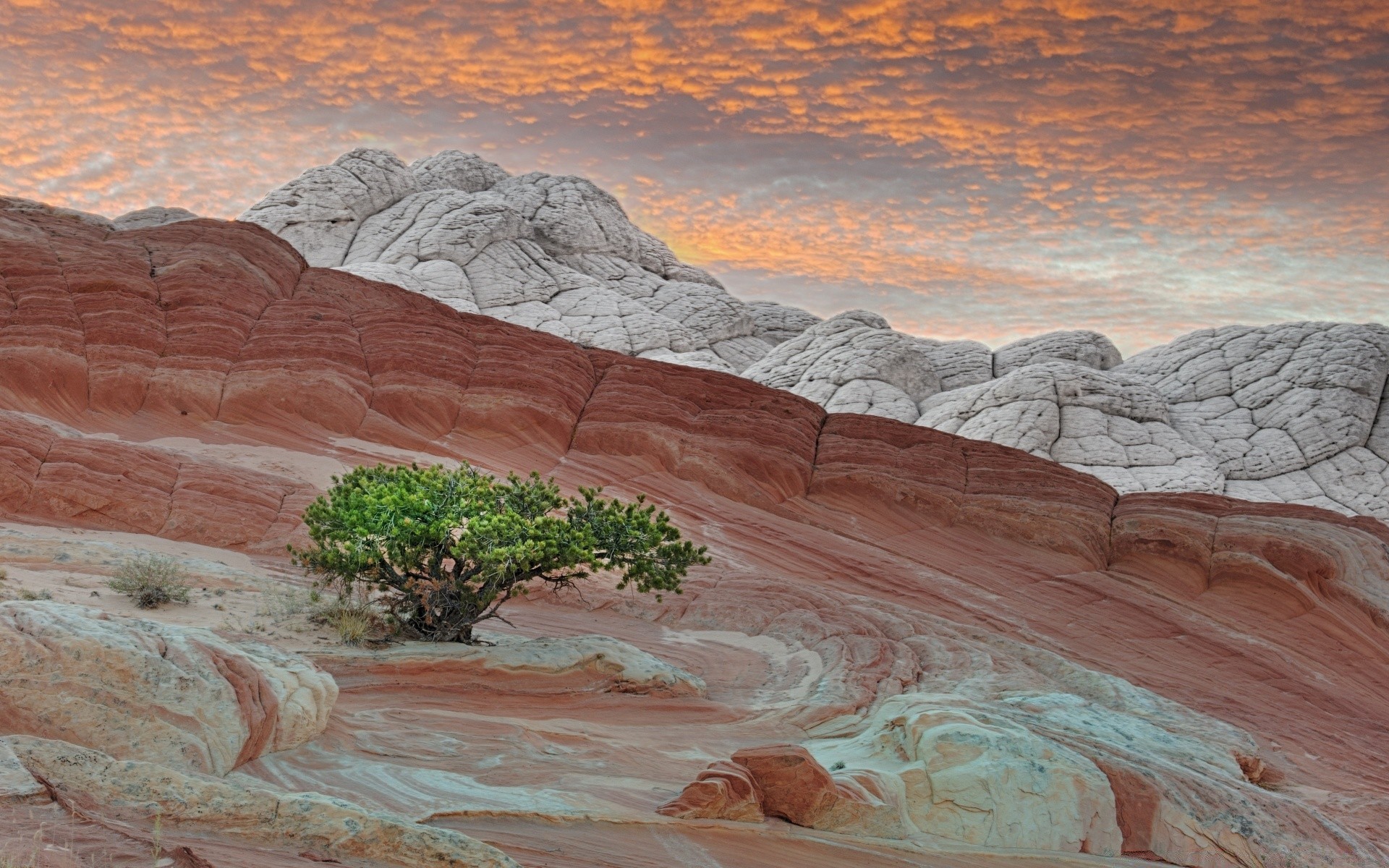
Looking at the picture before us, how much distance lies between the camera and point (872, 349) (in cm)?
4512

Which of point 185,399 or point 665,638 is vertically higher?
point 185,399

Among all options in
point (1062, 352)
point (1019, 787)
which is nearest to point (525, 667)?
point (1019, 787)

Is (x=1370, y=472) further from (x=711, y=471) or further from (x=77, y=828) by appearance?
(x=77, y=828)

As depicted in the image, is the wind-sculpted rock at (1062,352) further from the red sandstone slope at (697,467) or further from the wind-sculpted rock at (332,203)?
the wind-sculpted rock at (332,203)

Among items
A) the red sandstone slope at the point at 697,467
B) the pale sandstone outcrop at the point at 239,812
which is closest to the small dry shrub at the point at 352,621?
the red sandstone slope at the point at 697,467

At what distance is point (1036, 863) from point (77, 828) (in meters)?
8.30

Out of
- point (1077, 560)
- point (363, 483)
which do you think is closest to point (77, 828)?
point (363, 483)

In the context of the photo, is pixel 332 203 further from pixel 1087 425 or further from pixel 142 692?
pixel 142 692

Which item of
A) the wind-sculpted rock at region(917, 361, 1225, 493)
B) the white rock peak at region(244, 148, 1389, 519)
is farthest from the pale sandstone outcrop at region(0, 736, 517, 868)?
the white rock peak at region(244, 148, 1389, 519)

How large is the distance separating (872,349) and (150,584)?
112 ft

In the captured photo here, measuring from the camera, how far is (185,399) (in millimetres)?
26516

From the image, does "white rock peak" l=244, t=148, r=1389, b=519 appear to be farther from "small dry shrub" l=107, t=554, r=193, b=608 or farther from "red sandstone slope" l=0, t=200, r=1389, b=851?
"small dry shrub" l=107, t=554, r=193, b=608

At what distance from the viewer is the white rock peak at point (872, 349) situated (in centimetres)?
3691

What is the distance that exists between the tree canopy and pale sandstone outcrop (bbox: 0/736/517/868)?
6.73 meters
